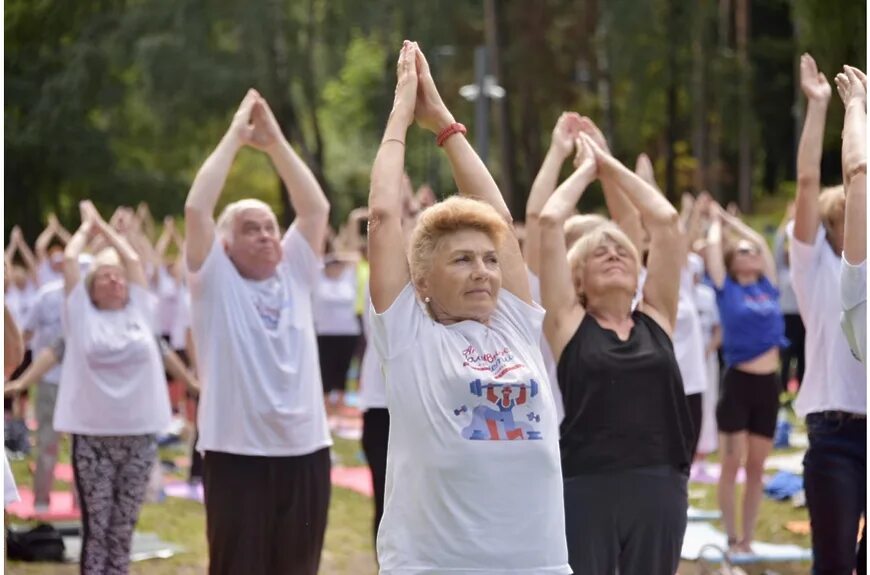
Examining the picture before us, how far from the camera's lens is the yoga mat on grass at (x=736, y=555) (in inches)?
346

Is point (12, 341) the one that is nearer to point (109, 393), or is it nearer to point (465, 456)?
point (465, 456)

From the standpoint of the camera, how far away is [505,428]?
418cm

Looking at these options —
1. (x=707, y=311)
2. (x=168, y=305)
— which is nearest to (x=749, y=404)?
(x=707, y=311)

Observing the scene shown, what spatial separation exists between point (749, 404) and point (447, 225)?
17.4ft

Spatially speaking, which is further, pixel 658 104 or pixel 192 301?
pixel 658 104

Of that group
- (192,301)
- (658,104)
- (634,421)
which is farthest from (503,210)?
(658,104)

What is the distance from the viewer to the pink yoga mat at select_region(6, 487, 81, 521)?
10617 millimetres

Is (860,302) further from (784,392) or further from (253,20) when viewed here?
(253,20)

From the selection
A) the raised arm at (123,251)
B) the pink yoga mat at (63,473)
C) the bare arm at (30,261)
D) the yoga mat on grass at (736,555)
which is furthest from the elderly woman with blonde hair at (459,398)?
the bare arm at (30,261)

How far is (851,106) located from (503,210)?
1.20 meters

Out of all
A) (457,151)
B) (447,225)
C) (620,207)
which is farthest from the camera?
(620,207)

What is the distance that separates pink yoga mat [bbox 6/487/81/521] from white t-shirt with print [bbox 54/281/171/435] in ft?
8.03

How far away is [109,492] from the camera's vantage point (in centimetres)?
755

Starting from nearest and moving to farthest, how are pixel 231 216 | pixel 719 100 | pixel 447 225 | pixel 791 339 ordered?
pixel 447 225, pixel 231 216, pixel 791 339, pixel 719 100
